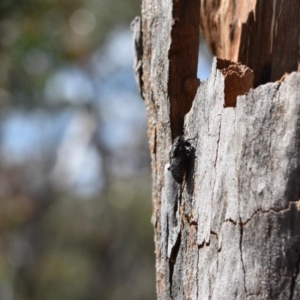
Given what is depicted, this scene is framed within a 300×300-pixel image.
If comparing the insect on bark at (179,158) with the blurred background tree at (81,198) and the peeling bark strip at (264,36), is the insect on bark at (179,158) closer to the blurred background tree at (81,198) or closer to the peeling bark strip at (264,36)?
the peeling bark strip at (264,36)

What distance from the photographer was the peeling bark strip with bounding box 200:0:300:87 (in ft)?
4.54

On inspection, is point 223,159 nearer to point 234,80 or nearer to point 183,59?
point 234,80

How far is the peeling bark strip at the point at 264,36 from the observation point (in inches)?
54.4

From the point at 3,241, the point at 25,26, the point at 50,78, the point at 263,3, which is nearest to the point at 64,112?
the point at 3,241

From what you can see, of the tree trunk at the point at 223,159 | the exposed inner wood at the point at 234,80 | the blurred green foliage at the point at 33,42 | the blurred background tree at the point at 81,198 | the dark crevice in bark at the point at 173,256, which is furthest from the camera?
the blurred background tree at the point at 81,198

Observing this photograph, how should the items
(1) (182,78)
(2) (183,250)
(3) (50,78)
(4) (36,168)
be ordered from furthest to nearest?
(4) (36,168), (3) (50,78), (1) (182,78), (2) (183,250)

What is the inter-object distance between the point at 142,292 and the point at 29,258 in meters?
1.79

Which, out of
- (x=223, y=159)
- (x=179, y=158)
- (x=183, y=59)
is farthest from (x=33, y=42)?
(x=223, y=159)

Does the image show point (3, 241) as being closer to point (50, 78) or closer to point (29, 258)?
point (29, 258)

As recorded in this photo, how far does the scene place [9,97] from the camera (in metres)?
6.26

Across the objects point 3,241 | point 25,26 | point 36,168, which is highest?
point 25,26

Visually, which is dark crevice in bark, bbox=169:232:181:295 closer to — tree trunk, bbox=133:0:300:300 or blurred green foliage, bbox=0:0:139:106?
tree trunk, bbox=133:0:300:300

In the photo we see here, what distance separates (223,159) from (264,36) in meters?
0.45

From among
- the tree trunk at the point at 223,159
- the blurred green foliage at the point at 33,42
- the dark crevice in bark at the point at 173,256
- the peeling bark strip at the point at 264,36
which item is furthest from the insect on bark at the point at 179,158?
the blurred green foliage at the point at 33,42
